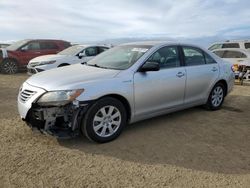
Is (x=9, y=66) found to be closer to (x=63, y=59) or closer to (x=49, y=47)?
(x=49, y=47)

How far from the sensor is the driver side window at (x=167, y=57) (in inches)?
198

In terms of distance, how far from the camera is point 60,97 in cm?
398

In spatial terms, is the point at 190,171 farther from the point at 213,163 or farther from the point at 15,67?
the point at 15,67

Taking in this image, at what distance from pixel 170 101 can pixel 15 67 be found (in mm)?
9926

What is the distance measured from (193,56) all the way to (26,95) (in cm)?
333

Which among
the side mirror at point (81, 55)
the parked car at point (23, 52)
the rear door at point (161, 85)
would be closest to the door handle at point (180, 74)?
the rear door at point (161, 85)

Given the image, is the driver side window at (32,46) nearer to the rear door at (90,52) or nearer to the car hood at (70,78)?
the rear door at (90,52)

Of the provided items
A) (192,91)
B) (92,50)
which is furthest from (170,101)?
(92,50)

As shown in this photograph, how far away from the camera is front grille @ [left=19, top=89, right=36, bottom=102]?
13.8 feet

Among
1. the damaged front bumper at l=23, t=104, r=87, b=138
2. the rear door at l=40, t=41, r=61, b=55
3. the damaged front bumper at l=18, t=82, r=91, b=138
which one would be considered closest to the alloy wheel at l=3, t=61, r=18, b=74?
the rear door at l=40, t=41, r=61, b=55

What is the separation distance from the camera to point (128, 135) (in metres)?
4.69

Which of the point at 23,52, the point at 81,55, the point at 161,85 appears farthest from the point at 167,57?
the point at 23,52

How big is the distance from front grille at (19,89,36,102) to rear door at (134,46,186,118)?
160 cm

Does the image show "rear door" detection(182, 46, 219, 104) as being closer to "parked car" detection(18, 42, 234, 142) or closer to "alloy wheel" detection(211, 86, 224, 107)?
"parked car" detection(18, 42, 234, 142)
